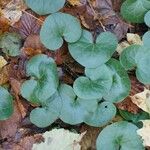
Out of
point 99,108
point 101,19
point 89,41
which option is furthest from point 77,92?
point 101,19

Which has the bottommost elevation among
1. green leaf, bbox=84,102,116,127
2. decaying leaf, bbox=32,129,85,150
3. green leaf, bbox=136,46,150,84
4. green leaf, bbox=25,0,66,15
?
decaying leaf, bbox=32,129,85,150

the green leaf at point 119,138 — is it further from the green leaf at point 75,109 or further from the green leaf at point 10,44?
the green leaf at point 10,44

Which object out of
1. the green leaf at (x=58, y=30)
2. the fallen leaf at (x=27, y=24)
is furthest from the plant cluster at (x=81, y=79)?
the fallen leaf at (x=27, y=24)

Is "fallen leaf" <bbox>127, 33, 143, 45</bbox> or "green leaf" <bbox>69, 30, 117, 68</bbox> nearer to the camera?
"green leaf" <bbox>69, 30, 117, 68</bbox>

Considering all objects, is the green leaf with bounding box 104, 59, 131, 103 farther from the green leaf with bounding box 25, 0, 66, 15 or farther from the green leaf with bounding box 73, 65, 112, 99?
the green leaf with bounding box 25, 0, 66, 15

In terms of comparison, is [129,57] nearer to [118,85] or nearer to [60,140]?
[118,85]

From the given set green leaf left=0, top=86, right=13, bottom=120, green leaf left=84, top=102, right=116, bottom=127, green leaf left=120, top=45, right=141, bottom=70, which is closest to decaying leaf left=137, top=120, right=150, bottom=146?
green leaf left=84, top=102, right=116, bottom=127
